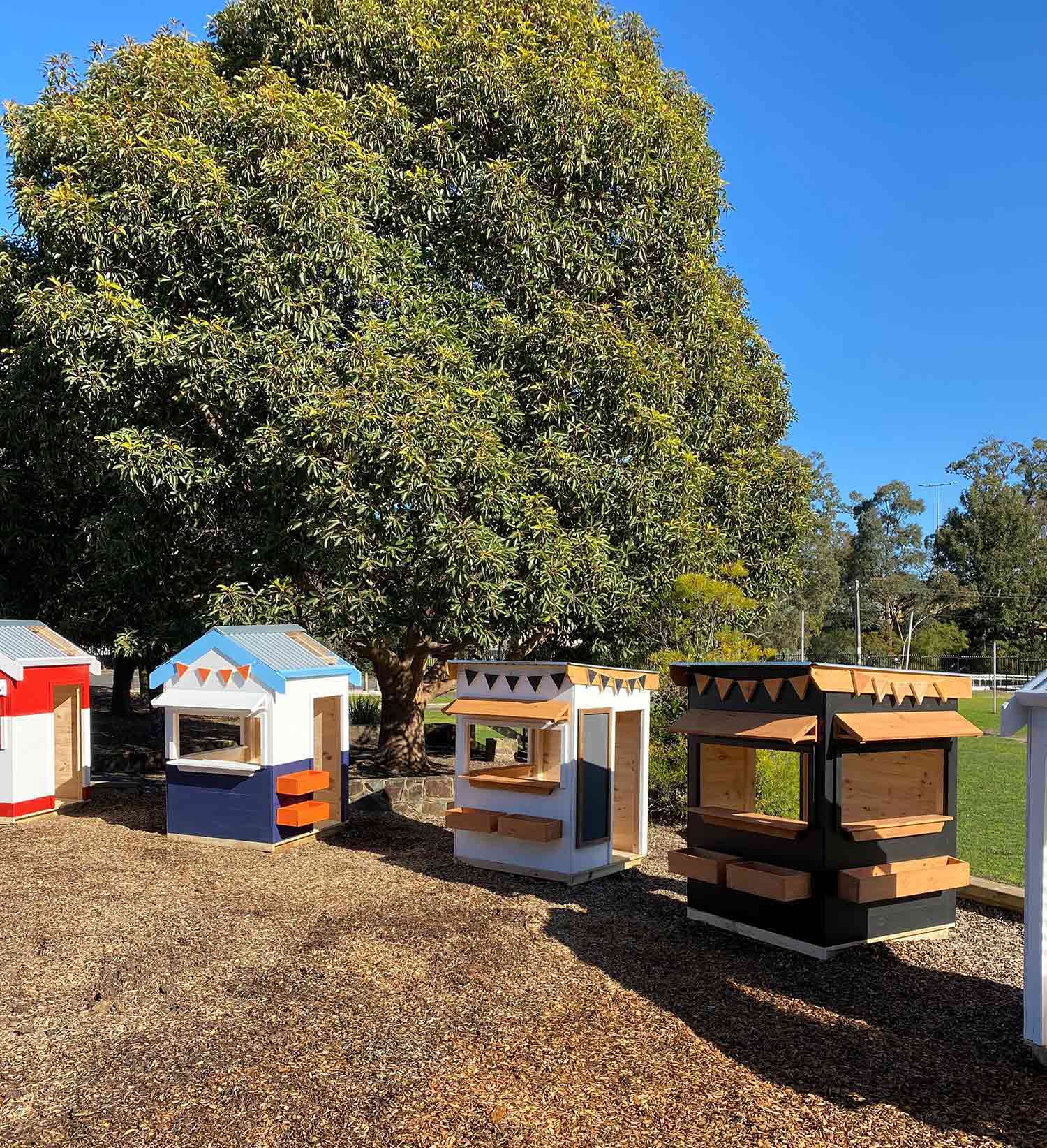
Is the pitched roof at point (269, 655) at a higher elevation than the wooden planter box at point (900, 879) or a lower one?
higher

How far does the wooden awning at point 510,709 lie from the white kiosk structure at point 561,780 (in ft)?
0.04

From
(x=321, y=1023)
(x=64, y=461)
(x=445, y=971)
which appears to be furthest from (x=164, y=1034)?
(x=64, y=461)

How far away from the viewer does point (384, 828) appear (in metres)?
11.6

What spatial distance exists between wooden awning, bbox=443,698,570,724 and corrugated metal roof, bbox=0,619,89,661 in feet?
20.5

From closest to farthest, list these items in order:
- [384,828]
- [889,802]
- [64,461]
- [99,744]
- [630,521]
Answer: [889,802] → [384,828] → [630,521] → [64,461] → [99,744]

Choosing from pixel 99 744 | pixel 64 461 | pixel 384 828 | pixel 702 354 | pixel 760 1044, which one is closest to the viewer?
pixel 760 1044

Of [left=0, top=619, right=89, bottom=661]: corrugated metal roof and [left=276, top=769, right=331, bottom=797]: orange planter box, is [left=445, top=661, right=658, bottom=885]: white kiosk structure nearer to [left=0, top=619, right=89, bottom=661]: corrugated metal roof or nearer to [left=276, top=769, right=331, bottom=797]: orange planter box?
[left=276, top=769, right=331, bottom=797]: orange planter box

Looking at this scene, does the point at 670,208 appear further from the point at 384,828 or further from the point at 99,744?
the point at 99,744

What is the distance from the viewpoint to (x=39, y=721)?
11.9 meters

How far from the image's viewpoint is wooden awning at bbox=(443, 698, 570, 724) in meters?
8.84

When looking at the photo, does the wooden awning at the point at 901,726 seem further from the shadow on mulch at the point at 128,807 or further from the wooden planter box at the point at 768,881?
the shadow on mulch at the point at 128,807

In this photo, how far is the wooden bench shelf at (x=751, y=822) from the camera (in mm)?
6883

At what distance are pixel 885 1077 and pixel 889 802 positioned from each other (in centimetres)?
338

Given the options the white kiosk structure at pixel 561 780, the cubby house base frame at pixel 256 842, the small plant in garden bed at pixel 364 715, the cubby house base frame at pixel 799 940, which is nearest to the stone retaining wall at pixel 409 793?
the cubby house base frame at pixel 256 842
